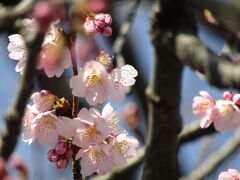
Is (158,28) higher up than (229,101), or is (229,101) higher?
(158,28)

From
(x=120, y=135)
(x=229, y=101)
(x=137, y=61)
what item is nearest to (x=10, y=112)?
(x=120, y=135)

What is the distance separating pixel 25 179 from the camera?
1.73 meters

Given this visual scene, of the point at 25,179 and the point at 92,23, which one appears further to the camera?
the point at 25,179

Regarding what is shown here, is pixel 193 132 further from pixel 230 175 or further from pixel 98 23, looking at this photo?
pixel 98 23

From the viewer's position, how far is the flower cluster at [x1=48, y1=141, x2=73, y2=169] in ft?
4.69

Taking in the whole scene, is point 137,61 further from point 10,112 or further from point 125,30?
point 10,112

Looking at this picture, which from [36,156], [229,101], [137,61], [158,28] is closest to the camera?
[158,28]

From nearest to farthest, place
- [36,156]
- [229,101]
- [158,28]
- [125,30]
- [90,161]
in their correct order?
1. [90,161]
2. [158,28]
3. [229,101]
4. [125,30]
5. [36,156]

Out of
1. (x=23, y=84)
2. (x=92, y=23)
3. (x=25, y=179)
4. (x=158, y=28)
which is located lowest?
(x=25, y=179)

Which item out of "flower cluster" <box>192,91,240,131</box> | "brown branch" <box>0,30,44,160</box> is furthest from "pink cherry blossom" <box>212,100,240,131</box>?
"brown branch" <box>0,30,44,160</box>

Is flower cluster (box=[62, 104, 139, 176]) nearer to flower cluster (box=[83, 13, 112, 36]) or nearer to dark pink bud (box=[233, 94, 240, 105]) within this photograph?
flower cluster (box=[83, 13, 112, 36])

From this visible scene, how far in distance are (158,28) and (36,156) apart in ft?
4.18

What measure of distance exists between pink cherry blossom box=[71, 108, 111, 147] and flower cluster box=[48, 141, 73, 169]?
3 centimetres

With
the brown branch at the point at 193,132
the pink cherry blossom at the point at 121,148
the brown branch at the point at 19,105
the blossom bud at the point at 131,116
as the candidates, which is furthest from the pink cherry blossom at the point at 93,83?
the blossom bud at the point at 131,116
